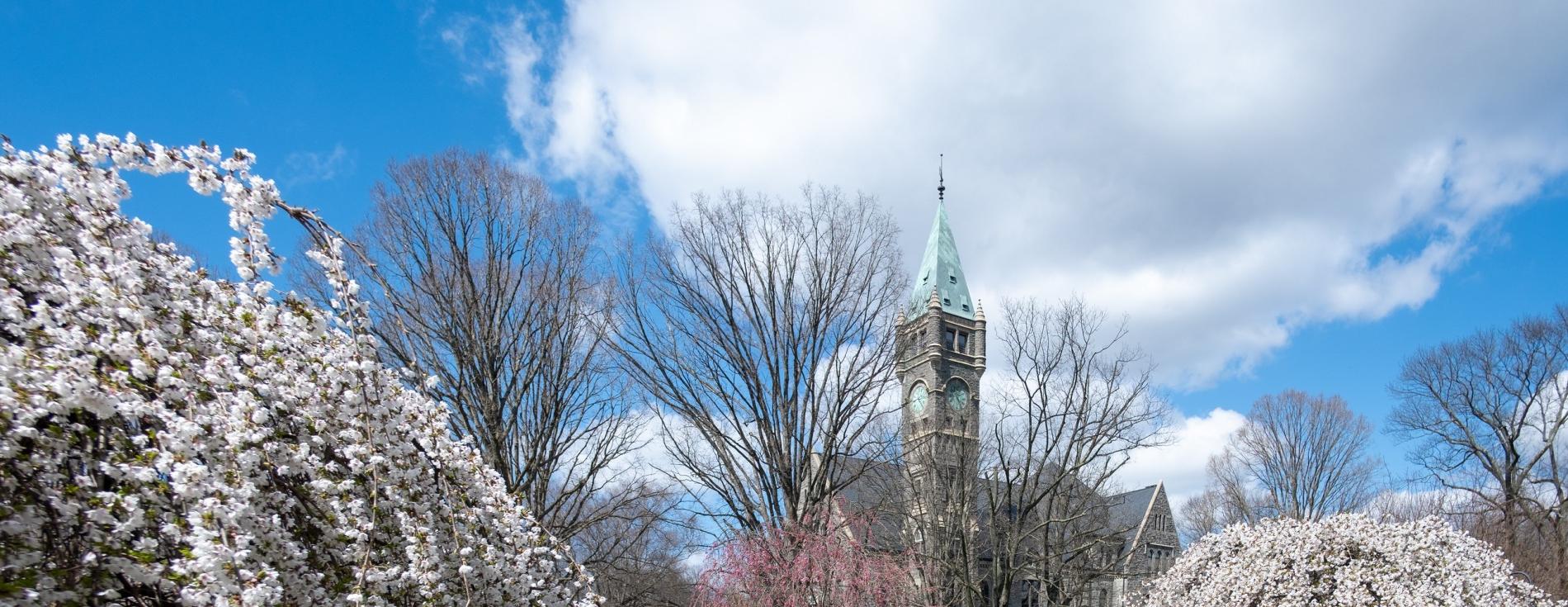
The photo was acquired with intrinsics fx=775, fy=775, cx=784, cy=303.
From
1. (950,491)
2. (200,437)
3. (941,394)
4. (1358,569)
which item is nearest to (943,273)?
(941,394)

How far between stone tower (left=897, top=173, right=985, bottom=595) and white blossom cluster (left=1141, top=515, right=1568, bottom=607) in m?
4.60

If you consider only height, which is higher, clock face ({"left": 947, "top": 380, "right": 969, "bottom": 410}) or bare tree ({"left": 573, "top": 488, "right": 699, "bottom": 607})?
clock face ({"left": 947, "top": 380, "right": 969, "bottom": 410})

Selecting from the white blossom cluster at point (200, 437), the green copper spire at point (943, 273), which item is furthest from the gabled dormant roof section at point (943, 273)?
the white blossom cluster at point (200, 437)

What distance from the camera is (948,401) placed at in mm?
42656

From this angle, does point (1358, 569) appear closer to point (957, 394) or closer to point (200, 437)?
point (200, 437)

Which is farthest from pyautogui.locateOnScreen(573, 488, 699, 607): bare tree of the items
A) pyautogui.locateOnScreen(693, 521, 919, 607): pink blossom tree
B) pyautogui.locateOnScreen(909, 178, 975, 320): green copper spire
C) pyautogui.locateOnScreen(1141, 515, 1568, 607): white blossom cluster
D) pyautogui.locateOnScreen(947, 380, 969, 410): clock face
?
pyautogui.locateOnScreen(947, 380, 969, 410): clock face

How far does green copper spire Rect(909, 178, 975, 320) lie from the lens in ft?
108

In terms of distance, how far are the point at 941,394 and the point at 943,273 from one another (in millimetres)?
7812

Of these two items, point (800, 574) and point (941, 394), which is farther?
point (941, 394)

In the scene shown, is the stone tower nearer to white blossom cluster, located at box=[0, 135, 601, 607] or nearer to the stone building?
the stone building

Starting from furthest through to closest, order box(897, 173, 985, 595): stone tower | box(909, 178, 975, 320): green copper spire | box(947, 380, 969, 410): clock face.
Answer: box(947, 380, 969, 410): clock face < box(909, 178, 975, 320): green copper spire < box(897, 173, 985, 595): stone tower

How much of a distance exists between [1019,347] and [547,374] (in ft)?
29.9

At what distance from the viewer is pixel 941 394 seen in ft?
139

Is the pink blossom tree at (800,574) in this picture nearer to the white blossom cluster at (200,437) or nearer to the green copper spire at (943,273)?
Result: the white blossom cluster at (200,437)
